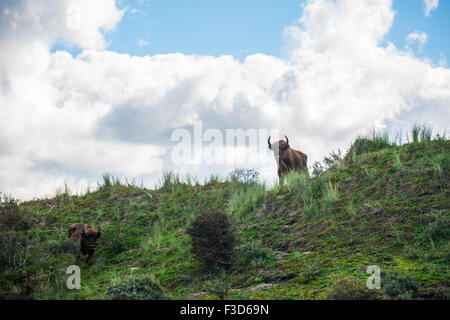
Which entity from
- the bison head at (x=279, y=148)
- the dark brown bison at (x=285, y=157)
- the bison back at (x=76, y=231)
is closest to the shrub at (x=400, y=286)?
the bison back at (x=76, y=231)

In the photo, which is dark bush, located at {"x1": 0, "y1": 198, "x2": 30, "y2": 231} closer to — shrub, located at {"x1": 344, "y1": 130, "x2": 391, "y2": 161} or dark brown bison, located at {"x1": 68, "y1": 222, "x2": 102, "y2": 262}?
dark brown bison, located at {"x1": 68, "y1": 222, "x2": 102, "y2": 262}

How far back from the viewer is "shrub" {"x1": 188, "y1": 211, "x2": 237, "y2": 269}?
8.82m

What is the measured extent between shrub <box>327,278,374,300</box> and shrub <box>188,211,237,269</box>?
338cm

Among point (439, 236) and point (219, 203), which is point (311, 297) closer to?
point (439, 236)

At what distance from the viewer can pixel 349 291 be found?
5.62 meters

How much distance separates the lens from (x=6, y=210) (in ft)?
46.8

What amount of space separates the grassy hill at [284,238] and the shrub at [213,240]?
0.25 meters

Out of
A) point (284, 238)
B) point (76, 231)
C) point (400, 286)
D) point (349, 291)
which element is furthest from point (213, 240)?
point (76, 231)

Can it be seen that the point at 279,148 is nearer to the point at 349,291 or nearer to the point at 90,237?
the point at 90,237

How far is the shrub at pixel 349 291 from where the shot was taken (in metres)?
5.58

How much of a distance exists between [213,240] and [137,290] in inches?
119

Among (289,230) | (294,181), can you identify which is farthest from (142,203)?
(289,230)

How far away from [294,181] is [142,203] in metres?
6.16

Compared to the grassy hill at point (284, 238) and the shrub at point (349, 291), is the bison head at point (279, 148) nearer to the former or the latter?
the grassy hill at point (284, 238)
